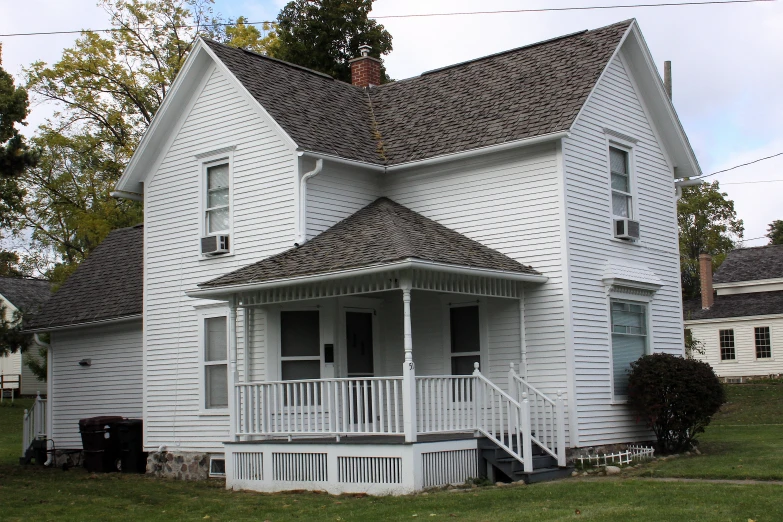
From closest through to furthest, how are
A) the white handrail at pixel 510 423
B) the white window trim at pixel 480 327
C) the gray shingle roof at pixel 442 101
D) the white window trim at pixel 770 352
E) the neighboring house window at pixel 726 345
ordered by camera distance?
the white handrail at pixel 510 423, the white window trim at pixel 480 327, the gray shingle roof at pixel 442 101, the white window trim at pixel 770 352, the neighboring house window at pixel 726 345

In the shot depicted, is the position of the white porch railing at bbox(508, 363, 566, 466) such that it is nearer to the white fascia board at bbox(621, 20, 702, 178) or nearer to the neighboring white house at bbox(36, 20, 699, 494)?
the neighboring white house at bbox(36, 20, 699, 494)

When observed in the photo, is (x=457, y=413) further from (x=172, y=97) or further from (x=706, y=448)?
(x=172, y=97)

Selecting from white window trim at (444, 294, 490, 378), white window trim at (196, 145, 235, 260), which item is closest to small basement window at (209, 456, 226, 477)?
white window trim at (196, 145, 235, 260)

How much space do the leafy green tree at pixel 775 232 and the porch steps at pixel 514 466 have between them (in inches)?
2421

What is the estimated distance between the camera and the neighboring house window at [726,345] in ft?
145

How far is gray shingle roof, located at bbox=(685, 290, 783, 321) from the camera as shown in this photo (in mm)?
43094

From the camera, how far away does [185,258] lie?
18781 mm

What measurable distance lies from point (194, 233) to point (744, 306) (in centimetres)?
3240

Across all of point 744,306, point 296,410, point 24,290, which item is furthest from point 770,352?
point 24,290

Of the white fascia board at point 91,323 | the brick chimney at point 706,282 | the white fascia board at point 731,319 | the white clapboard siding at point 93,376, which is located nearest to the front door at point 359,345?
the white fascia board at point 91,323

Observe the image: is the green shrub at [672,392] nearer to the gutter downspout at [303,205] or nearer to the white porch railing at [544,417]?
the white porch railing at [544,417]

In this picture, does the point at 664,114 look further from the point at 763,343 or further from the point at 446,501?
the point at 763,343

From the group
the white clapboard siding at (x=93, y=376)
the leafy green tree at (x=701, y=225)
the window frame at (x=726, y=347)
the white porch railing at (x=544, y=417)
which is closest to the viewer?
the white porch railing at (x=544, y=417)

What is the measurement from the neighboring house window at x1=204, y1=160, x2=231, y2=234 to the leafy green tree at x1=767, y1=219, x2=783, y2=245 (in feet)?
199
